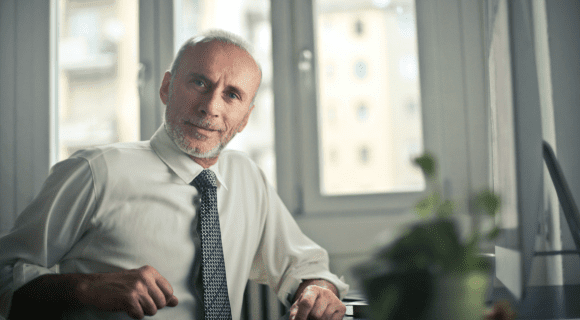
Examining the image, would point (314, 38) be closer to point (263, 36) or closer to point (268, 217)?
point (263, 36)

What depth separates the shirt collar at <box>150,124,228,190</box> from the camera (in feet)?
3.16

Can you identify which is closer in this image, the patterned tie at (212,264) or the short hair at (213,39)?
the patterned tie at (212,264)

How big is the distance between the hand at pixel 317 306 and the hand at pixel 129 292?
25 cm

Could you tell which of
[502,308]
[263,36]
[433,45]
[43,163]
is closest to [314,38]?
[263,36]

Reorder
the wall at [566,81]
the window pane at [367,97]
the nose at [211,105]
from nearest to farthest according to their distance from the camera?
Result: 1. the nose at [211,105]
2. the wall at [566,81]
3. the window pane at [367,97]

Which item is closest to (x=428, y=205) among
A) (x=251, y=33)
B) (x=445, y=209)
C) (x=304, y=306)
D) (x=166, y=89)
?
(x=445, y=209)

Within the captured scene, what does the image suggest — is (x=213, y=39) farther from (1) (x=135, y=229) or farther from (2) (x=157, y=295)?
(2) (x=157, y=295)

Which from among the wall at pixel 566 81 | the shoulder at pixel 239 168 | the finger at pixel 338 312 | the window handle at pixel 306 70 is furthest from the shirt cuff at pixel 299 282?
the window handle at pixel 306 70

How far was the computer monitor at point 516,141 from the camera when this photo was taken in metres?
0.58

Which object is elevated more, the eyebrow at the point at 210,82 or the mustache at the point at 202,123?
the eyebrow at the point at 210,82

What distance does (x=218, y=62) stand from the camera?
95 cm

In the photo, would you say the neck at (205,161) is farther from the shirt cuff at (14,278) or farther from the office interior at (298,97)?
the office interior at (298,97)

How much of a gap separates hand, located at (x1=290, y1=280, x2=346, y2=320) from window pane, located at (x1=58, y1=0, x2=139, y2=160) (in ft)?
3.71

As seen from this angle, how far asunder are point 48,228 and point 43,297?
0.14m
